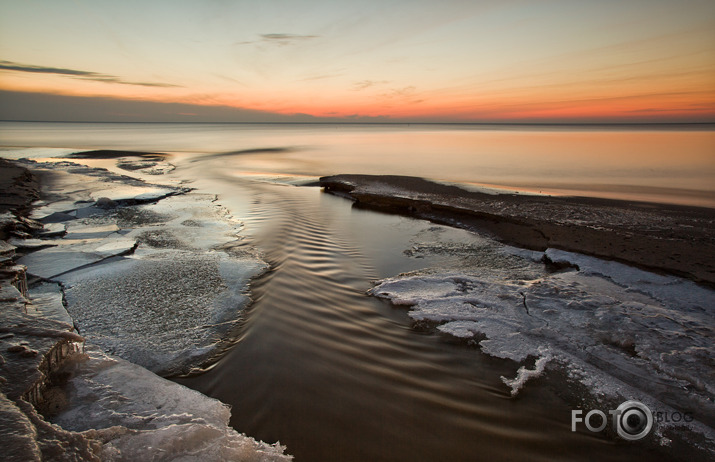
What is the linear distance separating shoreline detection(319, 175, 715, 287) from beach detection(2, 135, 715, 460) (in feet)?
0.22

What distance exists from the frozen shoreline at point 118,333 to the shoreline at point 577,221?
485 centimetres

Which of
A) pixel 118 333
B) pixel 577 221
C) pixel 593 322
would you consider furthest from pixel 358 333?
pixel 577 221

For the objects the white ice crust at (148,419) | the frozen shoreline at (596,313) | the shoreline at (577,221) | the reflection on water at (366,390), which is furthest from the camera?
the shoreline at (577,221)

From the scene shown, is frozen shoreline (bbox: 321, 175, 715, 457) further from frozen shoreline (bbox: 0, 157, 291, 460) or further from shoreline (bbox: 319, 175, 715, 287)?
frozen shoreline (bbox: 0, 157, 291, 460)

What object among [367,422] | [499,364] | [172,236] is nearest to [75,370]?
[367,422]

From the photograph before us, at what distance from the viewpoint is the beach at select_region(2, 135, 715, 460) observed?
88.2 inches

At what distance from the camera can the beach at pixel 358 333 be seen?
7.35 ft

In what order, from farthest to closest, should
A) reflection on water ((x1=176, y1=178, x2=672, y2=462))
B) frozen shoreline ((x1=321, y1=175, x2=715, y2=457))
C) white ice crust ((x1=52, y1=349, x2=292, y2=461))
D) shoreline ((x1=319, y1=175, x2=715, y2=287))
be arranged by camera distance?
shoreline ((x1=319, y1=175, x2=715, y2=287)) → frozen shoreline ((x1=321, y1=175, x2=715, y2=457)) → reflection on water ((x1=176, y1=178, x2=672, y2=462)) → white ice crust ((x1=52, y1=349, x2=292, y2=461))

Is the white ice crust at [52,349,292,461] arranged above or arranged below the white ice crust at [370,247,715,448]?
below

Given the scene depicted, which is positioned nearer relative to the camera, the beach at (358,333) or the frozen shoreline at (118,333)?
the frozen shoreline at (118,333)

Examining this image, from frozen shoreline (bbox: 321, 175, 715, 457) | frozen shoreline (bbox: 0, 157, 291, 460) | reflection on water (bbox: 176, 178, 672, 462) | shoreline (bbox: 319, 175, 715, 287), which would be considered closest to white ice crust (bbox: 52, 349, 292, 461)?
frozen shoreline (bbox: 0, 157, 291, 460)

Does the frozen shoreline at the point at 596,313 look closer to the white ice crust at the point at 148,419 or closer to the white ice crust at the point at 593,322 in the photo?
the white ice crust at the point at 593,322

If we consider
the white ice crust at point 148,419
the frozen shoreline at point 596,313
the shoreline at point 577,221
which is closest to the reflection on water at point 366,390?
the white ice crust at point 148,419

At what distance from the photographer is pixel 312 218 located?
27.0 ft
